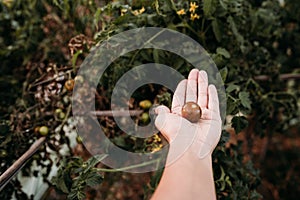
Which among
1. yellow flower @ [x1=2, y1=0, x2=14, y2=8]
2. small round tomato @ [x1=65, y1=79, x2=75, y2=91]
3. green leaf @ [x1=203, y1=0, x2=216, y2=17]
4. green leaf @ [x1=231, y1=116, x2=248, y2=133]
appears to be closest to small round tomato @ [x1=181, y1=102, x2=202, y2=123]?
green leaf @ [x1=231, y1=116, x2=248, y2=133]

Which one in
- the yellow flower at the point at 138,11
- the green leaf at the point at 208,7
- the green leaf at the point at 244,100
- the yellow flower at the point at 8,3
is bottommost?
the green leaf at the point at 244,100

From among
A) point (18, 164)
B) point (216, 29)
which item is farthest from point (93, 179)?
point (216, 29)

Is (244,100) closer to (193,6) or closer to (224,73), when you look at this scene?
(224,73)

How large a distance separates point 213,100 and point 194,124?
74 millimetres

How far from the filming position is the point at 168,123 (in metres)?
0.91

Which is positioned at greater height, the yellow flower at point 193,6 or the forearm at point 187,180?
the yellow flower at point 193,6

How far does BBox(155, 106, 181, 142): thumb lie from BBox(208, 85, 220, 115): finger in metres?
0.08

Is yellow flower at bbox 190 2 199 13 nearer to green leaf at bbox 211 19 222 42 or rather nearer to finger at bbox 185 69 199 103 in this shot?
green leaf at bbox 211 19 222 42

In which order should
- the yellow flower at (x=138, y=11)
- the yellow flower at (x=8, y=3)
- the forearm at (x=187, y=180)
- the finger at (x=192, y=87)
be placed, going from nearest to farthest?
the forearm at (x=187, y=180)
the finger at (x=192, y=87)
the yellow flower at (x=138, y=11)
the yellow flower at (x=8, y=3)

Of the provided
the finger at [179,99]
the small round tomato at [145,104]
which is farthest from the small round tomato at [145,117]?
the finger at [179,99]

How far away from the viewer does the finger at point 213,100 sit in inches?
36.8

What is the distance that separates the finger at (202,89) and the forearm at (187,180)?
152mm

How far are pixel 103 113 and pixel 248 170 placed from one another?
0.46 m

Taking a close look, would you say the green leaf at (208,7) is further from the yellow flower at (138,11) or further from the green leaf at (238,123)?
the green leaf at (238,123)
